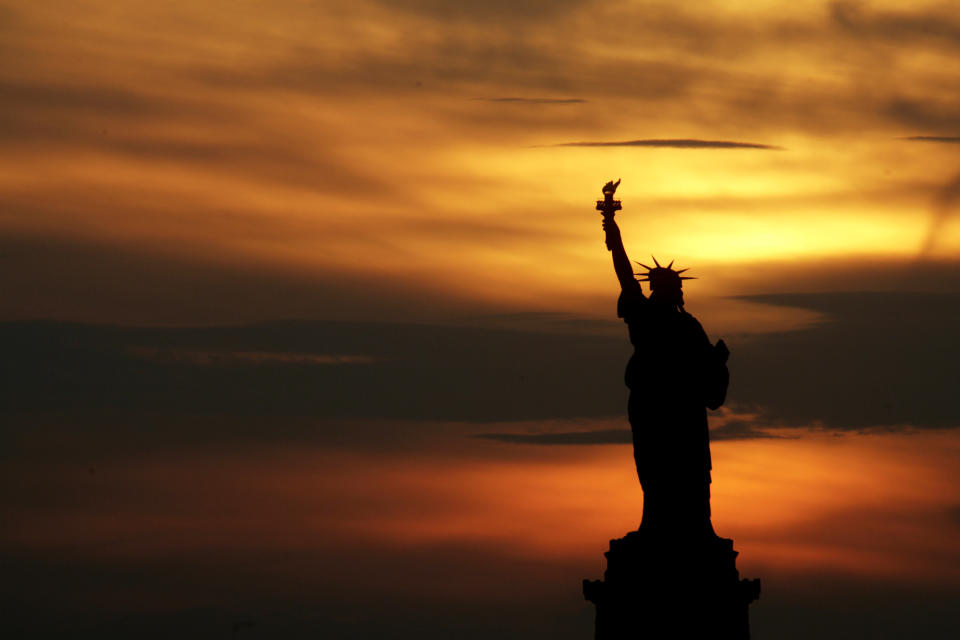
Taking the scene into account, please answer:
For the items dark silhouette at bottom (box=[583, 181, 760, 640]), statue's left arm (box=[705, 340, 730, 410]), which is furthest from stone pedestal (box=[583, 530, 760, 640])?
statue's left arm (box=[705, 340, 730, 410])

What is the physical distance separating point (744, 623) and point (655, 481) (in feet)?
7.68

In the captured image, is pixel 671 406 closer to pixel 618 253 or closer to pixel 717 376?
pixel 717 376

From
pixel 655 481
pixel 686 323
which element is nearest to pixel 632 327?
pixel 686 323

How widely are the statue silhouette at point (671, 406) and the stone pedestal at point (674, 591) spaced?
34 cm

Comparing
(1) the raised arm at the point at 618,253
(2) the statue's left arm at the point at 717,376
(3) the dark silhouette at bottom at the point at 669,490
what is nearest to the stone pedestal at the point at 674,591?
(3) the dark silhouette at bottom at the point at 669,490

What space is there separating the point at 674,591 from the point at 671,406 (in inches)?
104

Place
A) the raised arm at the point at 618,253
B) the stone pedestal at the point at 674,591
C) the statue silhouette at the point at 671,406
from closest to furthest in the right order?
the stone pedestal at the point at 674,591 < the statue silhouette at the point at 671,406 < the raised arm at the point at 618,253

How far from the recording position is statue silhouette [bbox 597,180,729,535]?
23344 millimetres

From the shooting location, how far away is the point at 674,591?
22781mm

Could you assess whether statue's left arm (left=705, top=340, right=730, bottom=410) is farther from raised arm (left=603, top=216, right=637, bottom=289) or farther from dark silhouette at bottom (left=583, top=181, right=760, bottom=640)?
raised arm (left=603, top=216, right=637, bottom=289)

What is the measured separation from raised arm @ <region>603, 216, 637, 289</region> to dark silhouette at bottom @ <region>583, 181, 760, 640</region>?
0.01m

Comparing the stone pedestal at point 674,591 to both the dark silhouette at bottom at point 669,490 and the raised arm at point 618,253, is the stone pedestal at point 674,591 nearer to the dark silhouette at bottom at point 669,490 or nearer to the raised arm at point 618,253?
the dark silhouette at bottom at point 669,490

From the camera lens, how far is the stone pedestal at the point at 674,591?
74.8 feet

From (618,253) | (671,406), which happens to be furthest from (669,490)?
(618,253)
